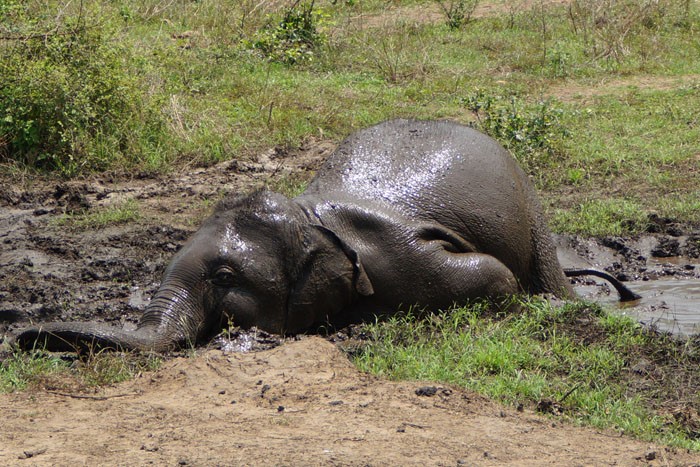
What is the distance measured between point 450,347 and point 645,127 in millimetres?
6784

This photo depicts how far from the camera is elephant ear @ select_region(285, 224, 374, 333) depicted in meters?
6.58

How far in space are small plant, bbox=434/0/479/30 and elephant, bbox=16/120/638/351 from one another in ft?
31.8

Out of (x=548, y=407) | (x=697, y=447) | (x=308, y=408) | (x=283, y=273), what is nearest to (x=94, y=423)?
(x=308, y=408)

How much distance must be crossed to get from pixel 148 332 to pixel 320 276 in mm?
1121

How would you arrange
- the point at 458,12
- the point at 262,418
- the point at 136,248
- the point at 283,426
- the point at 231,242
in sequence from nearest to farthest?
the point at 283,426 → the point at 262,418 → the point at 231,242 → the point at 136,248 → the point at 458,12

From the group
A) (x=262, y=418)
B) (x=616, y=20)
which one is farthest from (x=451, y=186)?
(x=616, y=20)

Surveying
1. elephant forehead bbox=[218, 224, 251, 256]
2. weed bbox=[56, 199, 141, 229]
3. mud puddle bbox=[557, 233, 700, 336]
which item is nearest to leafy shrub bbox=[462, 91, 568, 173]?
mud puddle bbox=[557, 233, 700, 336]

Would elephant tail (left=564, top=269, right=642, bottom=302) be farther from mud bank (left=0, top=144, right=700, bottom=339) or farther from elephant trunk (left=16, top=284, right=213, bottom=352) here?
elephant trunk (left=16, top=284, right=213, bottom=352)

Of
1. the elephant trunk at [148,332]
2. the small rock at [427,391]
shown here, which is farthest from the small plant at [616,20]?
the small rock at [427,391]

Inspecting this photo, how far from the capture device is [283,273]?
655 centimetres

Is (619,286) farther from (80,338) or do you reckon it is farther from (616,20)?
(616,20)

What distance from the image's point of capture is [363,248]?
6.76m

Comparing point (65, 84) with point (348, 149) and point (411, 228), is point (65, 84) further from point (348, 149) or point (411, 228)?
point (411, 228)

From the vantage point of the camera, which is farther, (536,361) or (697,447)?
(536,361)
